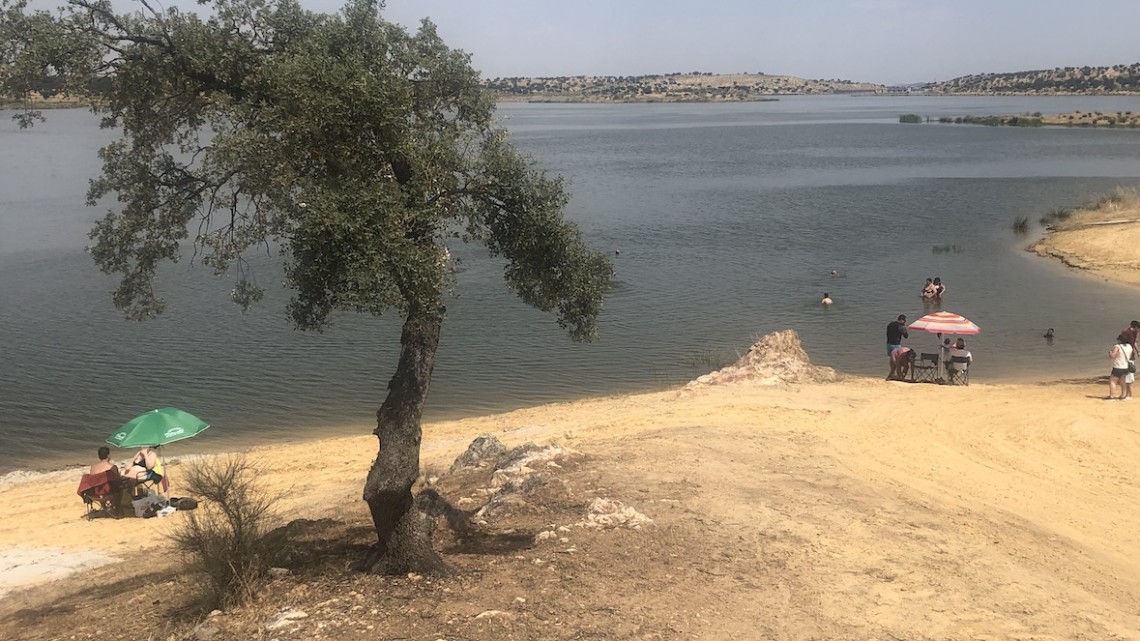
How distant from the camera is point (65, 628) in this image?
32.3 ft

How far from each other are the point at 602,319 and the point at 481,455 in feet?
53.3

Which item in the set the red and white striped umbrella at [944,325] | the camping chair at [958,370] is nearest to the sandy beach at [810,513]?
the camping chair at [958,370]

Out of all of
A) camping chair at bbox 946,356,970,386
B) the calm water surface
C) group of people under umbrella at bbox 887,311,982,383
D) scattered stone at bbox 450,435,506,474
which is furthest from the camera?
the calm water surface

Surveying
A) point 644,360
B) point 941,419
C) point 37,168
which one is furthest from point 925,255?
point 37,168

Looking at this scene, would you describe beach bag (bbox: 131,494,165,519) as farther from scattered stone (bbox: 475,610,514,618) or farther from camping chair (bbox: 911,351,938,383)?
camping chair (bbox: 911,351,938,383)

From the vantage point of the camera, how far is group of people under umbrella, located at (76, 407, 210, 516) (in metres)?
15.4

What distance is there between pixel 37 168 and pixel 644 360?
6780 centimetres

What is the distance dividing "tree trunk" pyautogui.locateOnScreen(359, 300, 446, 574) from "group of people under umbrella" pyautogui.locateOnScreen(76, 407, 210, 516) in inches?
295

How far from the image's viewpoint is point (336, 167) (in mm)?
9219

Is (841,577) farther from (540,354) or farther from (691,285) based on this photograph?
(691,285)

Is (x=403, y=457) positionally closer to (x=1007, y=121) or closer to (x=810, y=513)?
(x=810, y=513)

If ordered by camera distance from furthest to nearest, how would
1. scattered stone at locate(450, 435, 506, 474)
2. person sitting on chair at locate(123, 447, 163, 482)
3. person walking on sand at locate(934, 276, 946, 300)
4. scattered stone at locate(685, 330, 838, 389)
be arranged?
1. person walking on sand at locate(934, 276, 946, 300)
2. scattered stone at locate(685, 330, 838, 389)
3. person sitting on chair at locate(123, 447, 163, 482)
4. scattered stone at locate(450, 435, 506, 474)

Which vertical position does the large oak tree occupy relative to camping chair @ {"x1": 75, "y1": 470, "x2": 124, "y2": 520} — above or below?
above

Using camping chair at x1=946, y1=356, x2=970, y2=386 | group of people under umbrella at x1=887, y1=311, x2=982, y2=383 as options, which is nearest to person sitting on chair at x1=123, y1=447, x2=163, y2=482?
group of people under umbrella at x1=887, y1=311, x2=982, y2=383
